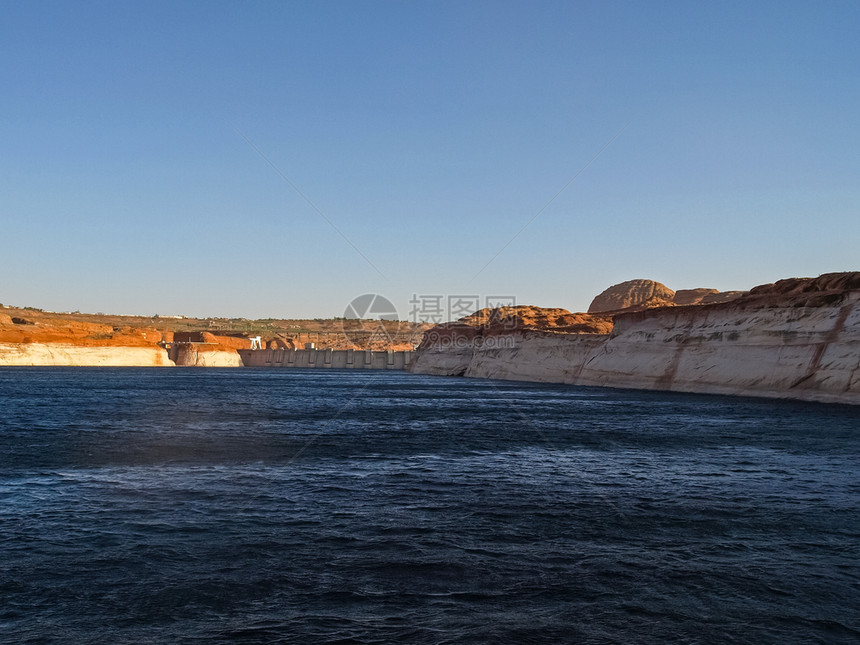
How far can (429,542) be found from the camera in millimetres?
9930

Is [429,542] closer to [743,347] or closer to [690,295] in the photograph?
[743,347]

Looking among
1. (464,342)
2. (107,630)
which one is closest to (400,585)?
(107,630)

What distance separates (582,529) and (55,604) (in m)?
7.89

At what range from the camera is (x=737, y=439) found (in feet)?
75.7

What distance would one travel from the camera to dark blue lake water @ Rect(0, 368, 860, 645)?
6.95 metres

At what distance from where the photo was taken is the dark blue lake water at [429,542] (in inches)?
274

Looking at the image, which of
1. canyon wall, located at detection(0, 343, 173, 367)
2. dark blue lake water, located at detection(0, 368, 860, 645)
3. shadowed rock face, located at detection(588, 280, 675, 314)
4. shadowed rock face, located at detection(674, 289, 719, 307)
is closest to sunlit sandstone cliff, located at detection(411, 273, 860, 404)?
dark blue lake water, located at detection(0, 368, 860, 645)

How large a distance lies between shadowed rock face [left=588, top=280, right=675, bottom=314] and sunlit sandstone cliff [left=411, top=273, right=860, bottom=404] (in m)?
84.7

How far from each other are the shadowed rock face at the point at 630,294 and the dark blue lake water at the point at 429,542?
459ft

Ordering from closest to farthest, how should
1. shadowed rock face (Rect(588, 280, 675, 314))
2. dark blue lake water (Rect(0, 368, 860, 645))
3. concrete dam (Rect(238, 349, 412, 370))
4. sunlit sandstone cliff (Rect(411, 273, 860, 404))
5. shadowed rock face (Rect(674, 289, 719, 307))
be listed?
dark blue lake water (Rect(0, 368, 860, 645))
sunlit sandstone cliff (Rect(411, 273, 860, 404))
shadowed rock face (Rect(674, 289, 719, 307))
shadowed rock face (Rect(588, 280, 675, 314))
concrete dam (Rect(238, 349, 412, 370))

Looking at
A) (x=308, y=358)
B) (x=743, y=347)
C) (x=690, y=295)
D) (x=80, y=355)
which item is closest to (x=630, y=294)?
(x=690, y=295)

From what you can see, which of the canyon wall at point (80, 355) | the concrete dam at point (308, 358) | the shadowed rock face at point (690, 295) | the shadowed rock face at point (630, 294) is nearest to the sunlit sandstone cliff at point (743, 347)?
the shadowed rock face at point (690, 295)

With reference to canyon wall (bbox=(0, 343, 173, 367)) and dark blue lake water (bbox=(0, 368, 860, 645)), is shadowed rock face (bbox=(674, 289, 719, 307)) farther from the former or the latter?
dark blue lake water (bbox=(0, 368, 860, 645))

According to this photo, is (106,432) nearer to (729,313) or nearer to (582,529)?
(582,529)
